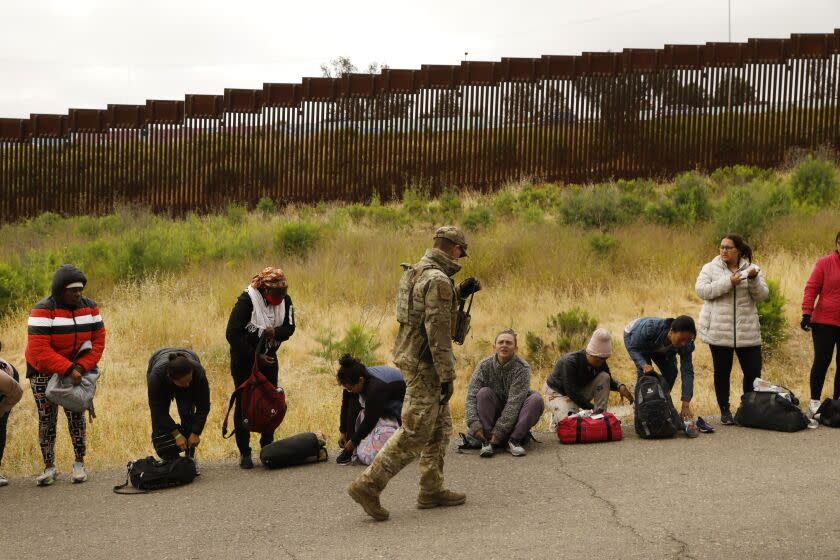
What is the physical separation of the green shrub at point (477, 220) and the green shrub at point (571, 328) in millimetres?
5632

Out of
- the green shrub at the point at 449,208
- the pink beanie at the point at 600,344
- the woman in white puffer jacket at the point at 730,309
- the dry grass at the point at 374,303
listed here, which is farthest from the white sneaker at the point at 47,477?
the green shrub at the point at 449,208

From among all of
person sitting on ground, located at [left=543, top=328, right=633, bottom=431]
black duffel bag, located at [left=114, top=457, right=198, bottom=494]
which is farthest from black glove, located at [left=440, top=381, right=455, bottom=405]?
person sitting on ground, located at [left=543, top=328, right=633, bottom=431]

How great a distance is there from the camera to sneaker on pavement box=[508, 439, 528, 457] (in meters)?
8.82

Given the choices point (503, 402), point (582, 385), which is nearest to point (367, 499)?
point (503, 402)

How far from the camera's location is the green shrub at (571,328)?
1291cm

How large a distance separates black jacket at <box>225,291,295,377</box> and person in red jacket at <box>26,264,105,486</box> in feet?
3.62

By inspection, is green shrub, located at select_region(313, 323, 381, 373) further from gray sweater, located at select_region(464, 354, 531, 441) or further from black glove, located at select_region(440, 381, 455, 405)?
black glove, located at select_region(440, 381, 455, 405)

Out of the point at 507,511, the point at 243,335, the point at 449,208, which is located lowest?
the point at 507,511

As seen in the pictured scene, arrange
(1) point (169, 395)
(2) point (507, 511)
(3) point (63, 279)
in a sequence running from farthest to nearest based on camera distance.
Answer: (1) point (169, 395) < (3) point (63, 279) < (2) point (507, 511)

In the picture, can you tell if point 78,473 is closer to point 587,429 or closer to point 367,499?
point 367,499

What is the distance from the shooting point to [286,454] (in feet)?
28.7

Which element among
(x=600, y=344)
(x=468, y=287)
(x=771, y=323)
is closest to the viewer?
(x=468, y=287)

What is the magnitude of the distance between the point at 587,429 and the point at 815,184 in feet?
40.5

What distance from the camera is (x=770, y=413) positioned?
9320 millimetres
